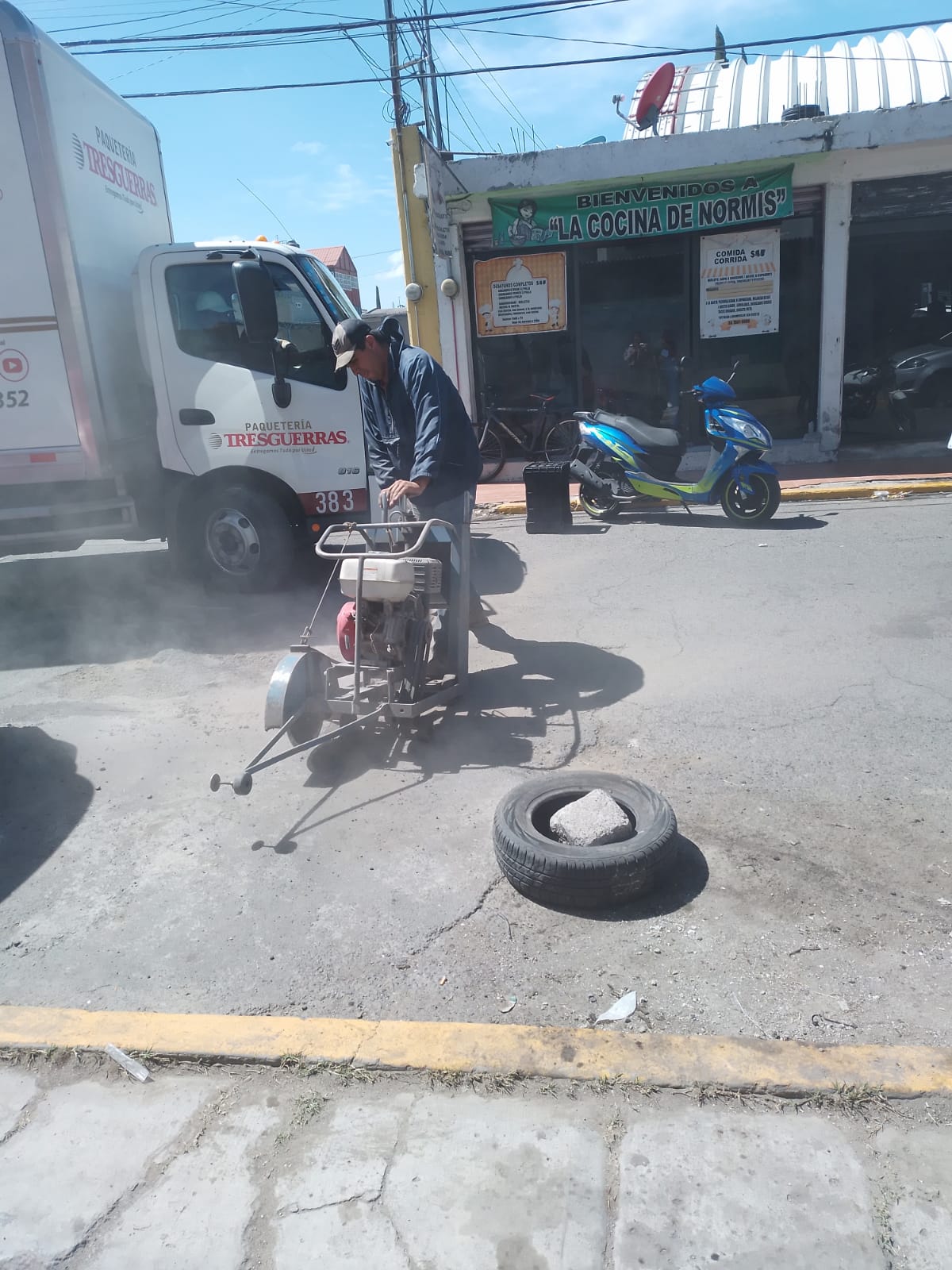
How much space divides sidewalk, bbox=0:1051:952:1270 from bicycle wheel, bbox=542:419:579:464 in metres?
10.6

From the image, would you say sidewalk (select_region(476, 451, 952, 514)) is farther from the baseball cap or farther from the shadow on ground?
the shadow on ground

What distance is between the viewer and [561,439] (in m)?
12.6

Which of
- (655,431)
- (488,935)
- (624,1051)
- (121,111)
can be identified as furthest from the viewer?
(655,431)

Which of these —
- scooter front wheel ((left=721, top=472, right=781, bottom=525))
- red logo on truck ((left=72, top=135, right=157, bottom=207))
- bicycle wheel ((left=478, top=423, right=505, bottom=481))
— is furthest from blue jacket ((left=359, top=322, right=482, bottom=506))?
bicycle wheel ((left=478, top=423, right=505, bottom=481))

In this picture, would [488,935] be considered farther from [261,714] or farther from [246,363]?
[246,363]

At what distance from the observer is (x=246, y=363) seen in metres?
6.98

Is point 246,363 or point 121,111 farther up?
point 121,111

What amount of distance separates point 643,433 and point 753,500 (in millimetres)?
1358

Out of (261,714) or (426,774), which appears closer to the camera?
(426,774)

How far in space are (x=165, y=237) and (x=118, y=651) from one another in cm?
433

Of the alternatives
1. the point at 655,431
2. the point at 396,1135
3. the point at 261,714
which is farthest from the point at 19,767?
the point at 655,431

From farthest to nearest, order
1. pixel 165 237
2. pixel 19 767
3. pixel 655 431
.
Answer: pixel 655 431, pixel 165 237, pixel 19 767

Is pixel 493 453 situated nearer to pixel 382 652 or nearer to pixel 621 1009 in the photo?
pixel 382 652

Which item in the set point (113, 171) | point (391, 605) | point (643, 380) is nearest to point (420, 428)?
point (391, 605)
